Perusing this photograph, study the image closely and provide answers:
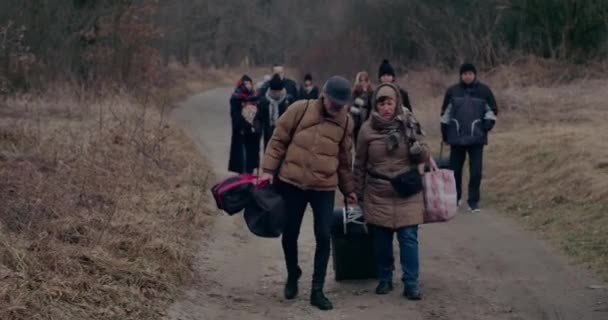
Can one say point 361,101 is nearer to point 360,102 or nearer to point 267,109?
point 360,102

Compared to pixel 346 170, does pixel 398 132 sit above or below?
above

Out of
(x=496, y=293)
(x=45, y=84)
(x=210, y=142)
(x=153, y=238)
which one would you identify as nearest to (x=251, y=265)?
(x=153, y=238)

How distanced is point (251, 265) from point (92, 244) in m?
1.96

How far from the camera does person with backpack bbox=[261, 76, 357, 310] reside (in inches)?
299

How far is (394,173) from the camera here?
795 centimetres

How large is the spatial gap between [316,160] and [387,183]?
72 centimetres

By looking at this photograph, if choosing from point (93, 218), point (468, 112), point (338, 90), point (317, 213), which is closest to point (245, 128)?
point (468, 112)

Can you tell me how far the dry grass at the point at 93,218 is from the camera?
6840 mm

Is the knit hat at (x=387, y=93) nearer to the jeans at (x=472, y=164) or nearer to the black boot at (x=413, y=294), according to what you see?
the black boot at (x=413, y=294)

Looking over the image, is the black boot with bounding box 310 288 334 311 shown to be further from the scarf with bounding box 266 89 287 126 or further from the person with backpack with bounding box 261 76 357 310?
the scarf with bounding box 266 89 287 126

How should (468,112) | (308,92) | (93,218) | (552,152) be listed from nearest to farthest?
(93,218)
(468,112)
(552,152)
(308,92)

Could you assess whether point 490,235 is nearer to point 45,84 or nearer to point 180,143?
point 180,143

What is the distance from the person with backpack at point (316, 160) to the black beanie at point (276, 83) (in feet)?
22.4

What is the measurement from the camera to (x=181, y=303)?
777 cm
